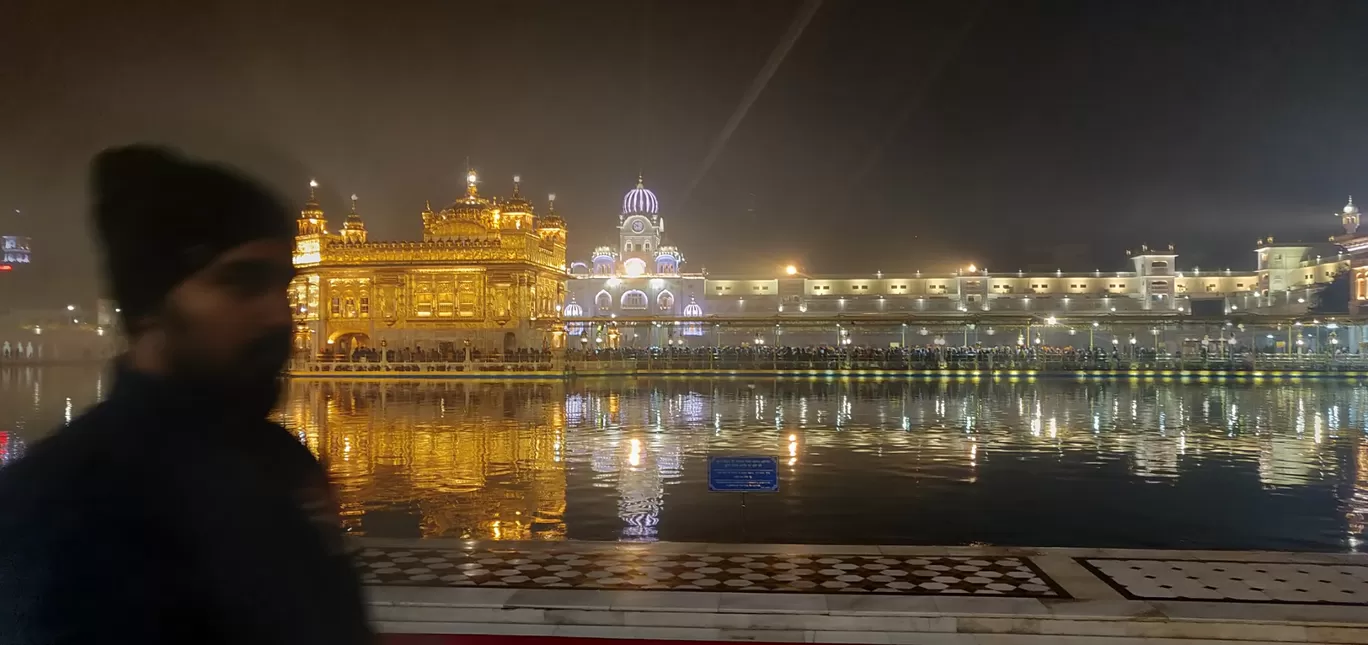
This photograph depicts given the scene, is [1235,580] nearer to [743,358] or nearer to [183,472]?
[183,472]

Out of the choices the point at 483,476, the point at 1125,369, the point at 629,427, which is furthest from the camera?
the point at 1125,369

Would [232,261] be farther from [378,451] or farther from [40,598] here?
[378,451]

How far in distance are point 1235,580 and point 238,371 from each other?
814 centimetres

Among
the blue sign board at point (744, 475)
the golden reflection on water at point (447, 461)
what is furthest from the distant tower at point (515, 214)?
the blue sign board at point (744, 475)

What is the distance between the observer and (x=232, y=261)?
5.83 feet

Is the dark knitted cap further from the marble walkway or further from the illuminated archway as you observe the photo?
the illuminated archway

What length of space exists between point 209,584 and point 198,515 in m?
0.12

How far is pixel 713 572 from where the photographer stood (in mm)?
7926

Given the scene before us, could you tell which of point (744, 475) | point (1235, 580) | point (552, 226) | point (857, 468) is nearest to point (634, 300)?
point (552, 226)

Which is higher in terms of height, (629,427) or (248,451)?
(248,451)

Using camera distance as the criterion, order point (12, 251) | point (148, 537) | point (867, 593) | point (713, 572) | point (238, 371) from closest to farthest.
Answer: point (148, 537)
point (238, 371)
point (867, 593)
point (713, 572)
point (12, 251)

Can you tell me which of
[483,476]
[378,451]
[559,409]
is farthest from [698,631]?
[559,409]

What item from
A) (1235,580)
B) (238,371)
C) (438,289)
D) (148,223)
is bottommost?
(1235,580)

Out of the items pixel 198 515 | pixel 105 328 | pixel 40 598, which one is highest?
pixel 105 328
